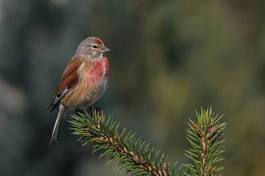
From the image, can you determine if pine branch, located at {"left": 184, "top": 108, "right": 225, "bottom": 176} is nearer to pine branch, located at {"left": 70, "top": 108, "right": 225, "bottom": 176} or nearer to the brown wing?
pine branch, located at {"left": 70, "top": 108, "right": 225, "bottom": 176}

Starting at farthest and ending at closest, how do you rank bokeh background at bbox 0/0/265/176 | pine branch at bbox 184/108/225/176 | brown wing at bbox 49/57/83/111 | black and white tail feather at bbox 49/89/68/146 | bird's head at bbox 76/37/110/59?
bokeh background at bbox 0/0/265/176, bird's head at bbox 76/37/110/59, brown wing at bbox 49/57/83/111, black and white tail feather at bbox 49/89/68/146, pine branch at bbox 184/108/225/176

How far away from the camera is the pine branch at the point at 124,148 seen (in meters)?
3.20

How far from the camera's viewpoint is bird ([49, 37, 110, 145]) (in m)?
5.97

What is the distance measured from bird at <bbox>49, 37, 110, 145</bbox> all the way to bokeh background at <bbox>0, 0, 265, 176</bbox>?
290 inches

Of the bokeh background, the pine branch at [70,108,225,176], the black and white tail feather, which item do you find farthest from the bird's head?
the bokeh background

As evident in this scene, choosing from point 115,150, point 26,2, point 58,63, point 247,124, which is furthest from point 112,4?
point 115,150

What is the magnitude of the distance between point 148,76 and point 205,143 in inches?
692

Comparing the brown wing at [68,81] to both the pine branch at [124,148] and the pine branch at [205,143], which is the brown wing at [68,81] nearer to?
the pine branch at [124,148]

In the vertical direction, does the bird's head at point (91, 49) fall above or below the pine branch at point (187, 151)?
above

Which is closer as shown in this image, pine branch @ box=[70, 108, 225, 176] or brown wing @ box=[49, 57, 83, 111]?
pine branch @ box=[70, 108, 225, 176]

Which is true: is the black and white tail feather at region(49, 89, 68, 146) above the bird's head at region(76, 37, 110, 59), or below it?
below

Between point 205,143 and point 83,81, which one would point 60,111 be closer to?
point 83,81

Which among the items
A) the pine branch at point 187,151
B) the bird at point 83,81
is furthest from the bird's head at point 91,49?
the pine branch at point 187,151

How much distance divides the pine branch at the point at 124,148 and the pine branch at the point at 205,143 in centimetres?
10
